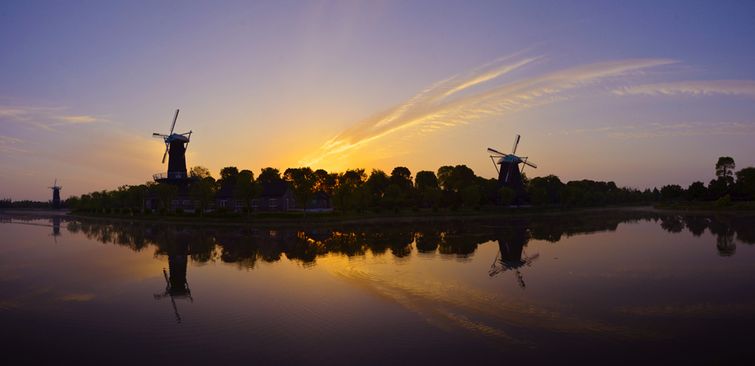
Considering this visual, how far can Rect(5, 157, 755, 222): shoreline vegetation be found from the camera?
240ft

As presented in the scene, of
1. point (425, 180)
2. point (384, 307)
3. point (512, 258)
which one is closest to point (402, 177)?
point (425, 180)

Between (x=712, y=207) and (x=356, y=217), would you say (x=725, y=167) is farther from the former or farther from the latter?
(x=356, y=217)

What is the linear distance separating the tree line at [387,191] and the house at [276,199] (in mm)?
2286

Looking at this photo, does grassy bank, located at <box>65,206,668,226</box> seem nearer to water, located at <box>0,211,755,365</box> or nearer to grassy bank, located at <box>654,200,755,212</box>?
water, located at <box>0,211,755,365</box>

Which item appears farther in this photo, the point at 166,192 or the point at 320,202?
the point at 320,202

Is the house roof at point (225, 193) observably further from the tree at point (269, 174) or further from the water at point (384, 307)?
the water at point (384, 307)

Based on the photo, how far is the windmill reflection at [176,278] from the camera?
777 inches

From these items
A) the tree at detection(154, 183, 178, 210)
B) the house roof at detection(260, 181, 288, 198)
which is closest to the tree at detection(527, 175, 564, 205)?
the house roof at detection(260, 181, 288, 198)

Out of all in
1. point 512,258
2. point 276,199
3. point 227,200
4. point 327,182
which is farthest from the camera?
point 327,182

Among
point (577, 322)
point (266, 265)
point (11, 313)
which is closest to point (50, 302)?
point (11, 313)

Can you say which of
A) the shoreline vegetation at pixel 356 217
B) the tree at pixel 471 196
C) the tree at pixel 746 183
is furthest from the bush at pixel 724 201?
the tree at pixel 471 196

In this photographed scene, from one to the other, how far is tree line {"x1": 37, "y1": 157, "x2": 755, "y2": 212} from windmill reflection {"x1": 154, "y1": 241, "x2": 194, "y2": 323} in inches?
1399

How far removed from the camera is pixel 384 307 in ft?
56.4

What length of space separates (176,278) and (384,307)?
1344 centimetres
